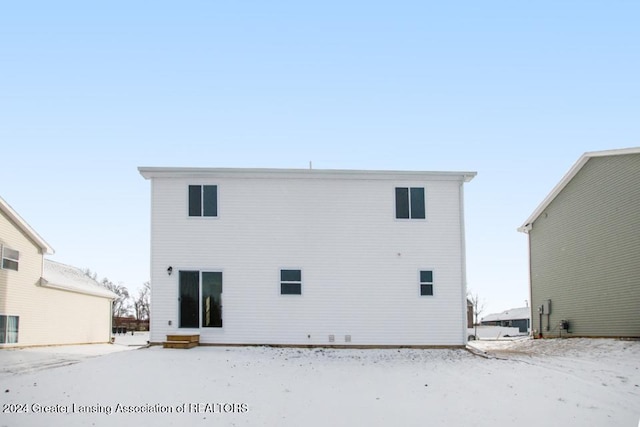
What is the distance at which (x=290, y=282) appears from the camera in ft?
55.5

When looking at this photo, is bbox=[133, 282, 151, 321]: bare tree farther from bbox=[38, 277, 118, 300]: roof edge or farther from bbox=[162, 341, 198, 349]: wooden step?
bbox=[162, 341, 198, 349]: wooden step

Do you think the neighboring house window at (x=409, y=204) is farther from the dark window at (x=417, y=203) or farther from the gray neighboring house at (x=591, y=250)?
the gray neighboring house at (x=591, y=250)

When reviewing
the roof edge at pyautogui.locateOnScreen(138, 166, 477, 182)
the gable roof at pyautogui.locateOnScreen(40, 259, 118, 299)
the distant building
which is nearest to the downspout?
the roof edge at pyautogui.locateOnScreen(138, 166, 477, 182)

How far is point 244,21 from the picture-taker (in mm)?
16734

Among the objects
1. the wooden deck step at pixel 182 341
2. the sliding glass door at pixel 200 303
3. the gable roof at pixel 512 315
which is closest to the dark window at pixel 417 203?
the sliding glass door at pixel 200 303

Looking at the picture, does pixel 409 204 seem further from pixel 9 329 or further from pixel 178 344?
pixel 9 329

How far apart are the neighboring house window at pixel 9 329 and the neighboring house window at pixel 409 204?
13.5 m

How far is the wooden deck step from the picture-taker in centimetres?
1606

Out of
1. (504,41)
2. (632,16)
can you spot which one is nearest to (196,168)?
(504,41)

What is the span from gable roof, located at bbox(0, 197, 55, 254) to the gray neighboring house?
18.6m

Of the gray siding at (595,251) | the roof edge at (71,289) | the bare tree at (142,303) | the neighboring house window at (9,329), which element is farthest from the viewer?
the bare tree at (142,303)

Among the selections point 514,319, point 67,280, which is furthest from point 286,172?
point 514,319

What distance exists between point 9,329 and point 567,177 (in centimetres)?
1943

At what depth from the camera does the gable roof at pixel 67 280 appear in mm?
24438
